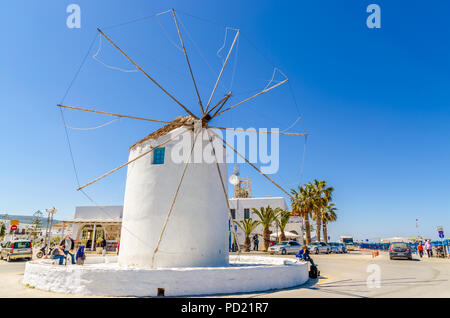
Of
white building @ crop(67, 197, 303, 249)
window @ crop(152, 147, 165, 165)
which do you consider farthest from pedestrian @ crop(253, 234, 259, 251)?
window @ crop(152, 147, 165, 165)

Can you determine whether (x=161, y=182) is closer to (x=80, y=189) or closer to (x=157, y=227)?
(x=157, y=227)

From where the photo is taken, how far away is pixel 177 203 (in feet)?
35.6

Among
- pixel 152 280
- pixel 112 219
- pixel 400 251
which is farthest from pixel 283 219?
pixel 152 280

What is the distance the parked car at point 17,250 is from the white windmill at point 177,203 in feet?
48.2

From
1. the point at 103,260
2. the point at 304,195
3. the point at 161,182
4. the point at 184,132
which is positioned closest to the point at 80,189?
the point at 161,182

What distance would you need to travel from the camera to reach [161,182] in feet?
36.6

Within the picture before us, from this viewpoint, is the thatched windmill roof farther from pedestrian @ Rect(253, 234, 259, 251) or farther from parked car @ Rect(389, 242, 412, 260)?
pedestrian @ Rect(253, 234, 259, 251)

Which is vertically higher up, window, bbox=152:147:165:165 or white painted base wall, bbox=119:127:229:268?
window, bbox=152:147:165:165

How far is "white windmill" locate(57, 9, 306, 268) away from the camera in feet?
34.8

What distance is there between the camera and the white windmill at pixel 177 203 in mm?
10602

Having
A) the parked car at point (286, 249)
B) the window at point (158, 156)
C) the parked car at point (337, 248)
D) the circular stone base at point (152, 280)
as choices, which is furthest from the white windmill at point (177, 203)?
the parked car at point (337, 248)

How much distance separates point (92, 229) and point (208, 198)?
29021 mm

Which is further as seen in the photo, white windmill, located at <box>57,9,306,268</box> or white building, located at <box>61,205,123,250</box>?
white building, located at <box>61,205,123,250</box>

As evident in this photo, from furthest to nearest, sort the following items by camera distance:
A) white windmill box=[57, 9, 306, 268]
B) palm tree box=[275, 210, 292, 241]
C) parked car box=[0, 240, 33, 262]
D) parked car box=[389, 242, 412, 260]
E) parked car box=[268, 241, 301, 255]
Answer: palm tree box=[275, 210, 292, 241] → parked car box=[268, 241, 301, 255] → parked car box=[389, 242, 412, 260] → parked car box=[0, 240, 33, 262] → white windmill box=[57, 9, 306, 268]
